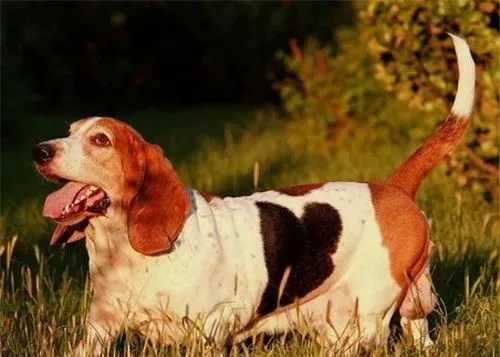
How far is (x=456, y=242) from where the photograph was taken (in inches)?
263

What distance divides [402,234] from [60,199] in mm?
1459

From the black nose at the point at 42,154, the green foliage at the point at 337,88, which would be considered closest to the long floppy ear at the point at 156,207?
the black nose at the point at 42,154

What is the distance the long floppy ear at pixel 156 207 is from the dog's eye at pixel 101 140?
6.2 inches

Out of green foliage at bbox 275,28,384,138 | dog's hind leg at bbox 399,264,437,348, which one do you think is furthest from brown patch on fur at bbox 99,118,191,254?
green foliage at bbox 275,28,384,138

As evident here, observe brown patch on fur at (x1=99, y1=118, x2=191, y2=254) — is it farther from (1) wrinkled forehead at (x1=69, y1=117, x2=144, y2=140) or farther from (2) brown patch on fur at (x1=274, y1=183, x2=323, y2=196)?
(2) brown patch on fur at (x1=274, y1=183, x2=323, y2=196)

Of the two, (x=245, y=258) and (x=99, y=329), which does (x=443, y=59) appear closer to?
(x=245, y=258)

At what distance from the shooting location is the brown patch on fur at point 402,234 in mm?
5113

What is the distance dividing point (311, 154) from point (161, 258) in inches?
235

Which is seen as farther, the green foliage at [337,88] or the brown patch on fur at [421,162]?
the green foliage at [337,88]

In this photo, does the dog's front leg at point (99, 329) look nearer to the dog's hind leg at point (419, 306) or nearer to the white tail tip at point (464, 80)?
the dog's hind leg at point (419, 306)

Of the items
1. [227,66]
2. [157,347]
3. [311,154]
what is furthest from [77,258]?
[227,66]

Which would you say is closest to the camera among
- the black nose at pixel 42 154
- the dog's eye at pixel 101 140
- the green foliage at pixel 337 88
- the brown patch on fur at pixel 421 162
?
the black nose at pixel 42 154

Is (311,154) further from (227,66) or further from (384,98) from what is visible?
(227,66)

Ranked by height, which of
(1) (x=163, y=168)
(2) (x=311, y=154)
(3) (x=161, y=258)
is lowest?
(2) (x=311, y=154)
